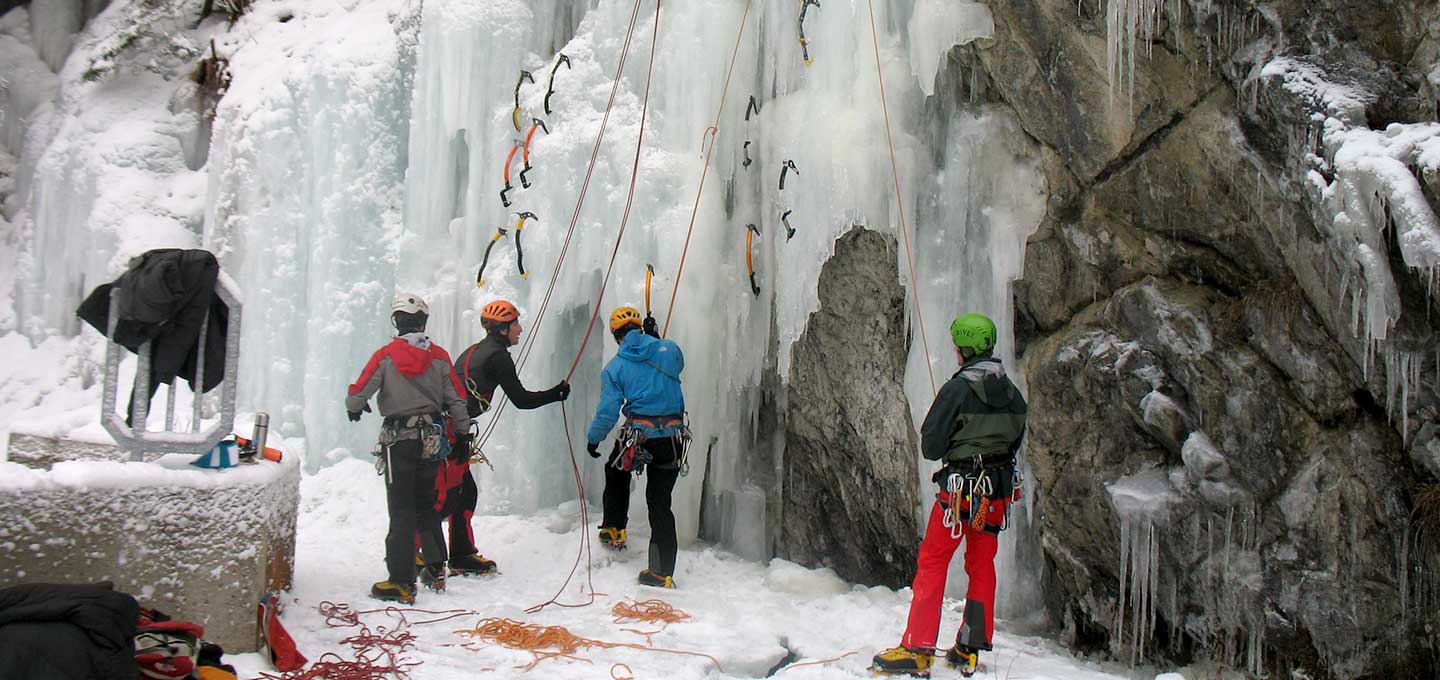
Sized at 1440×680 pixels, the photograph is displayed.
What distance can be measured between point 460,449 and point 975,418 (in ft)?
9.47

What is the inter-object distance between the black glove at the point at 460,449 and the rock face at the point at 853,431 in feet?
7.78

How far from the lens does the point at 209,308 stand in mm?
4363

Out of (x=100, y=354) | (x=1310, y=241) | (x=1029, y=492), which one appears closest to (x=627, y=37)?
(x=1029, y=492)

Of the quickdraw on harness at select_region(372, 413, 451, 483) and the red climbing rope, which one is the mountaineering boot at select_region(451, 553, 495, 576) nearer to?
the quickdraw on harness at select_region(372, 413, 451, 483)

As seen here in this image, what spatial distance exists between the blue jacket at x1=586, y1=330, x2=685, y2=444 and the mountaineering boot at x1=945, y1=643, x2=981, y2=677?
216cm

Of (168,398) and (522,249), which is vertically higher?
(522,249)

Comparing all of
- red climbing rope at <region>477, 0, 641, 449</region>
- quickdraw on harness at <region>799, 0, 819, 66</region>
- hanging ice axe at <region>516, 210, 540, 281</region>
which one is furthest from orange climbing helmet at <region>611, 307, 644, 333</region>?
quickdraw on harness at <region>799, 0, 819, 66</region>

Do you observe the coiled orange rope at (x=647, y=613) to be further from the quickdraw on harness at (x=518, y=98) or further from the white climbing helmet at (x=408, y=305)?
the quickdraw on harness at (x=518, y=98)

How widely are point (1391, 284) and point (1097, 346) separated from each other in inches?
60.1

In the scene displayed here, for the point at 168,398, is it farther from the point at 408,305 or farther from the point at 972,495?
the point at 972,495

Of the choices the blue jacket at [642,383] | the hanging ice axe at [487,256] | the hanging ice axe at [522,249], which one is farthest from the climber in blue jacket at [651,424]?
the hanging ice axe at [487,256]

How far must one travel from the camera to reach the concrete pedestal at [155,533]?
3900 mm

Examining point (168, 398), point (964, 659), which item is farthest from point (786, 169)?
point (168, 398)

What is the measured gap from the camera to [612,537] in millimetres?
6637
